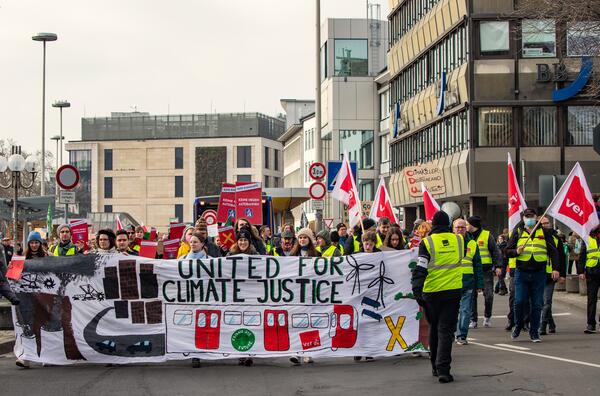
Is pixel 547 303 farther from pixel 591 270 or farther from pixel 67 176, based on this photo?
pixel 67 176

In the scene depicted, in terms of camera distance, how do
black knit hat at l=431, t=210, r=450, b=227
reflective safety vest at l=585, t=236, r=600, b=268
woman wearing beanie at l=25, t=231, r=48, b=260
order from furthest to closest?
1. reflective safety vest at l=585, t=236, r=600, b=268
2. woman wearing beanie at l=25, t=231, r=48, b=260
3. black knit hat at l=431, t=210, r=450, b=227

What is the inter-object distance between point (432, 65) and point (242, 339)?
1589 inches

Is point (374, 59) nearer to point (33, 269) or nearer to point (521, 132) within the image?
point (521, 132)

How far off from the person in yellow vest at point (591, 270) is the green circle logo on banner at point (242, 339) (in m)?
6.40

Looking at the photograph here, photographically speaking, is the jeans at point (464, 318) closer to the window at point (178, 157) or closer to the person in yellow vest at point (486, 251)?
the person in yellow vest at point (486, 251)

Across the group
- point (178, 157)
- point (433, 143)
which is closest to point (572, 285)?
point (433, 143)

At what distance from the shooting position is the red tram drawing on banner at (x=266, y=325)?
13.7m

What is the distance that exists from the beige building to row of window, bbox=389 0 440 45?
65.0 metres

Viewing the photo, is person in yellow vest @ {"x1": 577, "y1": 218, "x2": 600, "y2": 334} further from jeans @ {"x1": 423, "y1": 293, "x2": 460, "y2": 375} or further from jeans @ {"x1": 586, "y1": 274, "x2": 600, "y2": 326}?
jeans @ {"x1": 423, "y1": 293, "x2": 460, "y2": 375}

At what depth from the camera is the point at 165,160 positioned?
12800 cm

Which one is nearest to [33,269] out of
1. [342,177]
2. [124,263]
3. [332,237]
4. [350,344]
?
[124,263]

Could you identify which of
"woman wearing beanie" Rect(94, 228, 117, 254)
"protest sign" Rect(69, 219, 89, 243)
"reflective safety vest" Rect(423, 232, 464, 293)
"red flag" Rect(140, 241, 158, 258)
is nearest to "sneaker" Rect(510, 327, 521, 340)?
"reflective safety vest" Rect(423, 232, 464, 293)

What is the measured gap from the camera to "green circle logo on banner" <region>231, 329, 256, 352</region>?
13.7m

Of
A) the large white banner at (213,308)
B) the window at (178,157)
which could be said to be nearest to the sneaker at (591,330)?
the large white banner at (213,308)
